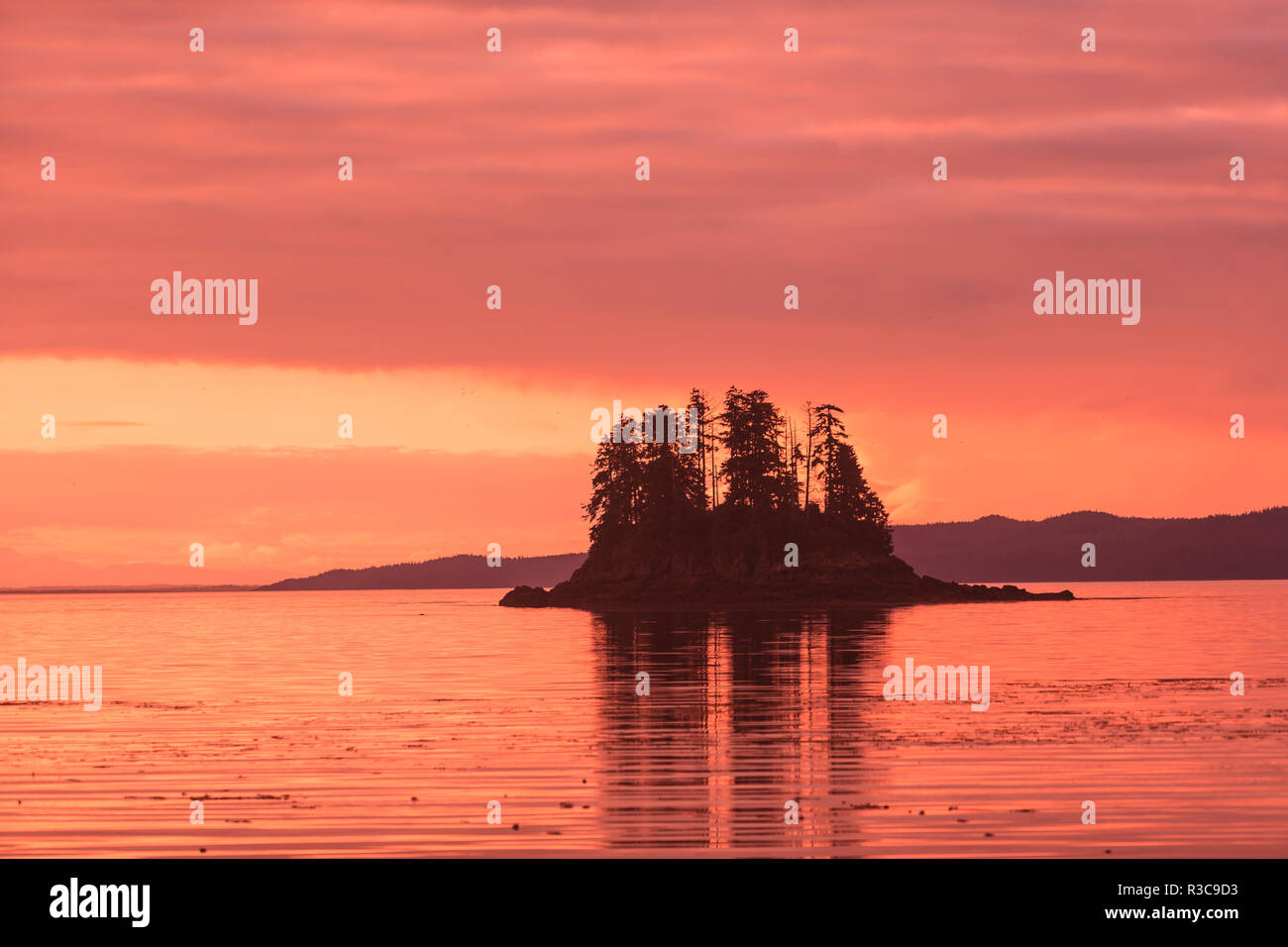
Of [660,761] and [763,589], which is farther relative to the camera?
[763,589]

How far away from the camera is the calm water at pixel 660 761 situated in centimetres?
2472

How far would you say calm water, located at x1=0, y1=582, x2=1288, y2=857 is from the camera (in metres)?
24.7

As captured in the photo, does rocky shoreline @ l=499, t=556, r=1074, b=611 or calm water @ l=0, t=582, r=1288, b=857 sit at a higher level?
rocky shoreline @ l=499, t=556, r=1074, b=611

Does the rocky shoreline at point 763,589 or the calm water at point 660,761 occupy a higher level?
the rocky shoreline at point 763,589

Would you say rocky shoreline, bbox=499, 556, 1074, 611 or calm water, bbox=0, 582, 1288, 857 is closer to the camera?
calm water, bbox=0, 582, 1288, 857

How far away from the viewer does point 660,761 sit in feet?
111

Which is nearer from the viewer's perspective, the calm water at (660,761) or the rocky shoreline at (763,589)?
the calm water at (660,761)

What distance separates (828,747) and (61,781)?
17.5 m

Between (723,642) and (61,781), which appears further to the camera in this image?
(723,642)

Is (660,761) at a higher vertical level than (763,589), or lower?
lower
